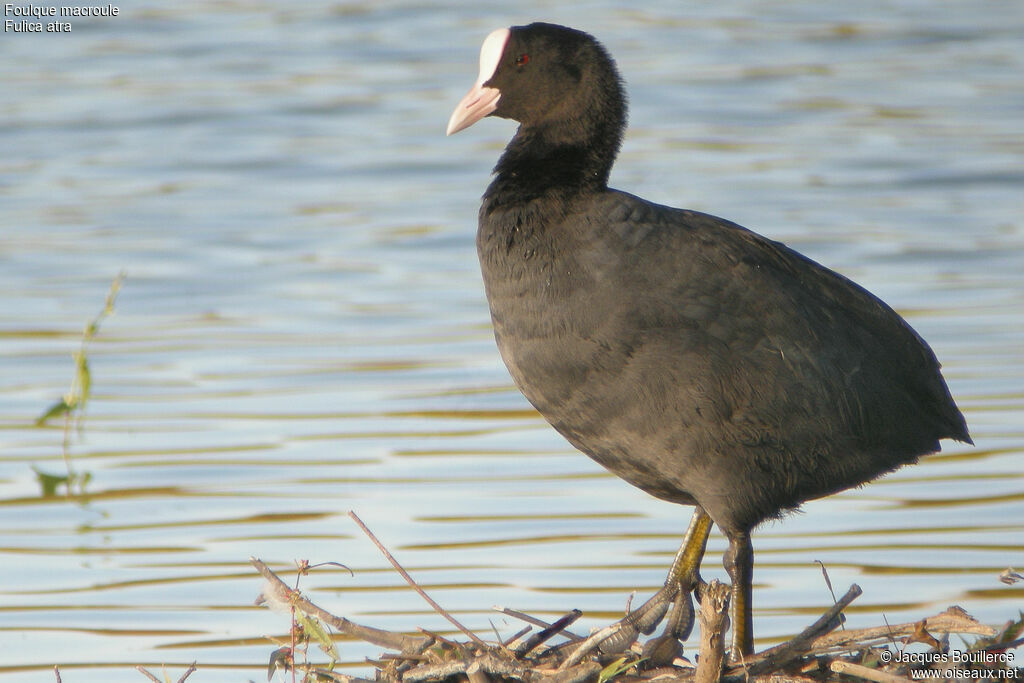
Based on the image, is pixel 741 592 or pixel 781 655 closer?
pixel 781 655

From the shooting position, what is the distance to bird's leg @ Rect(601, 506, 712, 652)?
379 centimetres

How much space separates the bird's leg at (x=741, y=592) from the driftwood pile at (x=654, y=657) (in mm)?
284

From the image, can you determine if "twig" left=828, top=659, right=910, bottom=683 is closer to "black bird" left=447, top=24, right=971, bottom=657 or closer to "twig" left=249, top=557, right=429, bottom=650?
"black bird" left=447, top=24, right=971, bottom=657

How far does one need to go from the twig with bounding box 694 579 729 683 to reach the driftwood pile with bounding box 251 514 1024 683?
17 millimetres

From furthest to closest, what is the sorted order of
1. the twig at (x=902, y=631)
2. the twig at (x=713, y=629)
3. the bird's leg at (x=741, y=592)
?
the bird's leg at (x=741, y=592), the twig at (x=902, y=631), the twig at (x=713, y=629)

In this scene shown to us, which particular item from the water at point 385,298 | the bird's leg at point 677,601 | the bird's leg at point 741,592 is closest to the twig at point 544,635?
the bird's leg at point 677,601

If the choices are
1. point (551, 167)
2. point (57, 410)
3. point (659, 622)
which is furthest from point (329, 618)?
point (57, 410)

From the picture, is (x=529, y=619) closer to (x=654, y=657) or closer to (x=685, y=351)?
(x=654, y=657)

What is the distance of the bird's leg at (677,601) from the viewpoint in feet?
12.4

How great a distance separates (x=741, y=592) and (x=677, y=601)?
156 millimetres

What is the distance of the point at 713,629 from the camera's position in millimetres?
3406

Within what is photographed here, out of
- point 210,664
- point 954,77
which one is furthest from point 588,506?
point 954,77

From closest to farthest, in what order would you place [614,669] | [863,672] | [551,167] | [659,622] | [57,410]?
[863,672]
[614,669]
[659,622]
[551,167]
[57,410]

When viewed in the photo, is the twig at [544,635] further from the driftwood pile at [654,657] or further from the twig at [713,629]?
the twig at [713,629]
